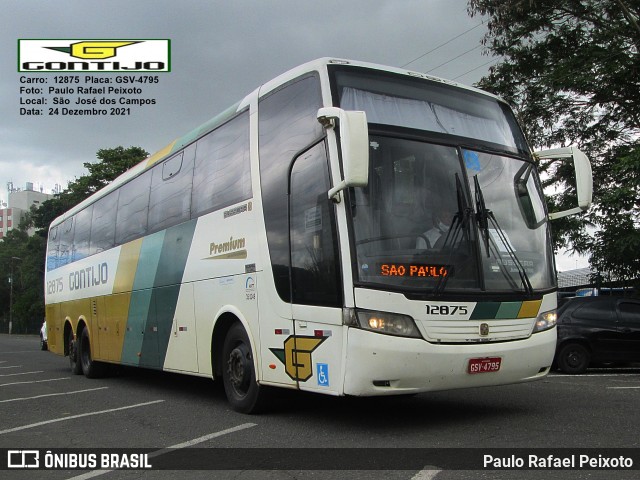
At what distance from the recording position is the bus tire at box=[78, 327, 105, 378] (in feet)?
45.3

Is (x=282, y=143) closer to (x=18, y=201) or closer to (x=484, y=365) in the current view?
(x=484, y=365)

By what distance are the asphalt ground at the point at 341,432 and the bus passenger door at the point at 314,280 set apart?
651 millimetres

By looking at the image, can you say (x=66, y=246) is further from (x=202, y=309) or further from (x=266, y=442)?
(x=266, y=442)

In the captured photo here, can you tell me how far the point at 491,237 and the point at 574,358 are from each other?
7.64m

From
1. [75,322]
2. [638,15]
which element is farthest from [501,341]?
[638,15]

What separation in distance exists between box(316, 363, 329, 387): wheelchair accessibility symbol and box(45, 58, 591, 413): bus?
2cm

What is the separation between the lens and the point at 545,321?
22.1ft

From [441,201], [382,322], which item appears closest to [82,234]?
[441,201]

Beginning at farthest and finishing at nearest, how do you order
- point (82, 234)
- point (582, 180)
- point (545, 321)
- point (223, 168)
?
1. point (82, 234)
2. point (223, 168)
3. point (582, 180)
4. point (545, 321)

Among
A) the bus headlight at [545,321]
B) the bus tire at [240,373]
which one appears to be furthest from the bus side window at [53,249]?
the bus headlight at [545,321]

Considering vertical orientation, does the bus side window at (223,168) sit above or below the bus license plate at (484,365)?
above

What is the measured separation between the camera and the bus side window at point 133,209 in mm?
10930

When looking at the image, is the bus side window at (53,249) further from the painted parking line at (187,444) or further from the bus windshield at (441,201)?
the bus windshield at (441,201)

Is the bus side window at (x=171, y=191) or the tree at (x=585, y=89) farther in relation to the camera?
the tree at (x=585, y=89)
